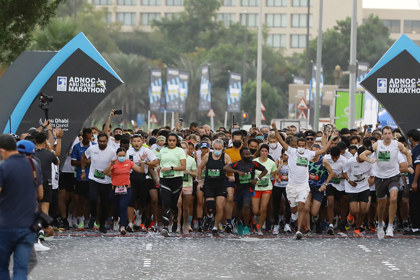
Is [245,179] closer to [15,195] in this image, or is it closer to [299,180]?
[299,180]

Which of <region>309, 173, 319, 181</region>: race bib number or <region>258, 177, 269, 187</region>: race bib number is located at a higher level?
<region>309, 173, 319, 181</region>: race bib number

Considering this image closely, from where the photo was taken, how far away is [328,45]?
10944cm

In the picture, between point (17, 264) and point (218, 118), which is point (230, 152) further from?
point (218, 118)

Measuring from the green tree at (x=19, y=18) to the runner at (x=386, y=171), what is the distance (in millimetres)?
10771

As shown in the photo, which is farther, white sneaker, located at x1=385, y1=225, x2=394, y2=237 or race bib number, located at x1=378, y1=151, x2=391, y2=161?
race bib number, located at x1=378, y1=151, x2=391, y2=161

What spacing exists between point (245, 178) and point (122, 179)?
2.14 meters

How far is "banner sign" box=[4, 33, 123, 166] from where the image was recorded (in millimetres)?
20500

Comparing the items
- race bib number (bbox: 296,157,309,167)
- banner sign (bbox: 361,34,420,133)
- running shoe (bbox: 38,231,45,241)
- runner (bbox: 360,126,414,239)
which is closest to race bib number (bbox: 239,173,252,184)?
race bib number (bbox: 296,157,309,167)

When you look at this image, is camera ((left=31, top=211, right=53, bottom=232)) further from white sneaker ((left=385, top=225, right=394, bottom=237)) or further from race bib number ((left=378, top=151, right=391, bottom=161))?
race bib number ((left=378, top=151, right=391, bottom=161))

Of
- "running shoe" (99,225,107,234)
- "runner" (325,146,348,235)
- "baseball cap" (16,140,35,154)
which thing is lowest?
"running shoe" (99,225,107,234)

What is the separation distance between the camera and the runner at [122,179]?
1831 centimetres

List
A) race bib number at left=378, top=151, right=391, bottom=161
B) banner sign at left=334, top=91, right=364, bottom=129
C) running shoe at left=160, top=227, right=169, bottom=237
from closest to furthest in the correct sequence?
running shoe at left=160, top=227, right=169, bottom=237, race bib number at left=378, top=151, right=391, bottom=161, banner sign at left=334, top=91, right=364, bottom=129

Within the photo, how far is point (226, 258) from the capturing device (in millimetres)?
14977

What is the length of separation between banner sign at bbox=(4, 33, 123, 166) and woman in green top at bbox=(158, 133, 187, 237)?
2623 millimetres
